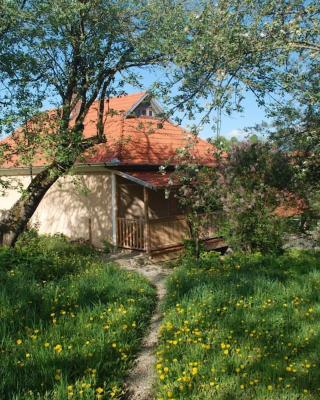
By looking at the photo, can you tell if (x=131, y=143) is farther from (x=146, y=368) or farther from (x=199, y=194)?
(x=146, y=368)

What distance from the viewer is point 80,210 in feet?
55.8

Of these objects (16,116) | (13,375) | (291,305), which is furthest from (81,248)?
(13,375)

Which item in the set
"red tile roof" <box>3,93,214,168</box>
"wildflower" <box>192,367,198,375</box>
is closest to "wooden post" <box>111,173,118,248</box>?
"red tile roof" <box>3,93,214,168</box>

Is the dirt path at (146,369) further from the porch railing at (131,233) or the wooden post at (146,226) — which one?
the porch railing at (131,233)

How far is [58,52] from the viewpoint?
38.0 ft

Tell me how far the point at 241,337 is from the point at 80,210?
1231 cm

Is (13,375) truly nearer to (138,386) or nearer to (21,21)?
(138,386)

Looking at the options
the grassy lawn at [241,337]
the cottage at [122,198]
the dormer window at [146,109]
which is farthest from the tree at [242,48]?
the dormer window at [146,109]

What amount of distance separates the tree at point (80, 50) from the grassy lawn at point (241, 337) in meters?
5.22

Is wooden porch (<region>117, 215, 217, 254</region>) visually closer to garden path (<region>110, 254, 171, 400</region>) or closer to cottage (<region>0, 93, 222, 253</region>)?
cottage (<region>0, 93, 222, 253</region>)

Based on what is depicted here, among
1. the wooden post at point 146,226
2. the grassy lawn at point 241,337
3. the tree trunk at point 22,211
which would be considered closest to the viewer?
the grassy lawn at point 241,337

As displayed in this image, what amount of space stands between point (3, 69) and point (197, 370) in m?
9.17

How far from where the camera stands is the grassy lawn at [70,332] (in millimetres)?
4250

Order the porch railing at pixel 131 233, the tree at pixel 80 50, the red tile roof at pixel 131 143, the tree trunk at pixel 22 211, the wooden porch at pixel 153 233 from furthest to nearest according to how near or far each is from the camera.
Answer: the red tile roof at pixel 131 143, the porch railing at pixel 131 233, the wooden porch at pixel 153 233, the tree trunk at pixel 22 211, the tree at pixel 80 50
